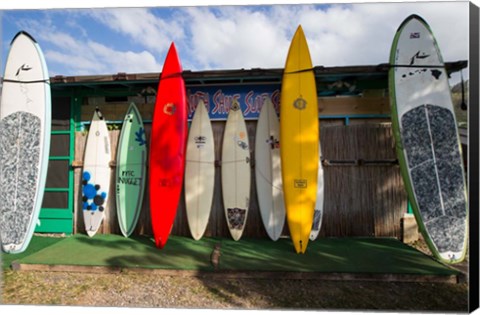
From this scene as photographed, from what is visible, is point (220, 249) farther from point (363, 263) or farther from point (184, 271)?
point (363, 263)

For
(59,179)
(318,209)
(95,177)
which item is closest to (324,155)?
(318,209)

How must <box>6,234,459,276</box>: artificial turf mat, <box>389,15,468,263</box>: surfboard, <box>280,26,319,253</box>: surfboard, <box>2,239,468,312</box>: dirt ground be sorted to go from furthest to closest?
<box>280,26,319,253</box>: surfboard → <box>389,15,468,263</box>: surfboard → <box>6,234,459,276</box>: artificial turf mat → <box>2,239,468,312</box>: dirt ground

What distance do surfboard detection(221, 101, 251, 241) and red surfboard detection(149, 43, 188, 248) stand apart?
56cm

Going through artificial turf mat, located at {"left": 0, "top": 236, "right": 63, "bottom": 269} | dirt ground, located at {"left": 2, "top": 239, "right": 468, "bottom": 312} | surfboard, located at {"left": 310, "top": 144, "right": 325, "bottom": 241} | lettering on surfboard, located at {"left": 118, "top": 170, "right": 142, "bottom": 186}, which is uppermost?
lettering on surfboard, located at {"left": 118, "top": 170, "right": 142, "bottom": 186}

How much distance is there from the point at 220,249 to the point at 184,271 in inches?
21.8

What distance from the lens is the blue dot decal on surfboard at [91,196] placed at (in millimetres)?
3381

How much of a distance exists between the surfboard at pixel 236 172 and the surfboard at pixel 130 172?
111 centimetres

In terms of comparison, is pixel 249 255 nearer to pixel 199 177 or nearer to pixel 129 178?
pixel 199 177

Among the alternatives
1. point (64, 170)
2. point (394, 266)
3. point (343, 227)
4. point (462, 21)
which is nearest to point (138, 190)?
point (64, 170)

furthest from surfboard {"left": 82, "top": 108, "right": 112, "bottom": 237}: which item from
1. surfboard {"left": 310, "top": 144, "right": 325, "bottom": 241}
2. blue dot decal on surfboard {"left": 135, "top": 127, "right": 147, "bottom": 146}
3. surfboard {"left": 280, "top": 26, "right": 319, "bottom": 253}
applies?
surfboard {"left": 310, "top": 144, "right": 325, "bottom": 241}

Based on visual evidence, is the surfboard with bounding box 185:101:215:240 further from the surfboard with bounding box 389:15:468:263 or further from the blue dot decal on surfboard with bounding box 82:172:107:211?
the surfboard with bounding box 389:15:468:263

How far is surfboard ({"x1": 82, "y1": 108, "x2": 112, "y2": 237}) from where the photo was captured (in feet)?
11.1

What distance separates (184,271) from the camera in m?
2.43

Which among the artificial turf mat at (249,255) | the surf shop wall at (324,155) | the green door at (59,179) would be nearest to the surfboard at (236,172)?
the surf shop wall at (324,155)
